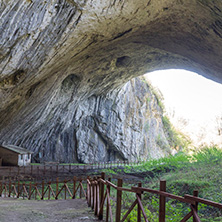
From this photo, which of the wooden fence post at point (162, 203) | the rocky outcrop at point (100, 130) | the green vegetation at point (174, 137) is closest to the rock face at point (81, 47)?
the rocky outcrop at point (100, 130)

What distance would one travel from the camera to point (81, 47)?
1192 centimetres

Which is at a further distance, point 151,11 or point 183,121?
point 183,121

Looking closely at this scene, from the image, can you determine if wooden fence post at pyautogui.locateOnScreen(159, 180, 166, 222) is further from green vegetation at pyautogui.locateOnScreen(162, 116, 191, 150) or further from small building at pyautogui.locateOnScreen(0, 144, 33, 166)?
Result: green vegetation at pyautogui.locateOnScreen(162, 116, 191, 150)

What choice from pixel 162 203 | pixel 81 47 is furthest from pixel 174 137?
pixel 162 203

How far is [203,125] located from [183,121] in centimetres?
590

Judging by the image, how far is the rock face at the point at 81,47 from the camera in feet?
29.6

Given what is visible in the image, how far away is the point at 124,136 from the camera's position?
1247 inches

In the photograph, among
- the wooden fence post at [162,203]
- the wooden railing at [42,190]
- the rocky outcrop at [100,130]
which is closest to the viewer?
the wooden fence post at [162,203]

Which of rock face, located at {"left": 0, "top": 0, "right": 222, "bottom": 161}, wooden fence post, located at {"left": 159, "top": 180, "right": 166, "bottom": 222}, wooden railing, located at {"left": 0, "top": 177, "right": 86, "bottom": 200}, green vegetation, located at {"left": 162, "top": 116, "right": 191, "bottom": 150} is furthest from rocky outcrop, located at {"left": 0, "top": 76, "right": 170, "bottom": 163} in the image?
wooden fence post, located at {"left": 159, "top": 180, "right": 166, "bottom": 222}

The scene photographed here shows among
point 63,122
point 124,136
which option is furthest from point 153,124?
point 63,122

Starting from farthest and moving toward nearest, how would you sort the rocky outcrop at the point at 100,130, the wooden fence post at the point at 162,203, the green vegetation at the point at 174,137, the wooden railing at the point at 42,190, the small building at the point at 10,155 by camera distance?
the green vegetation at the point at 174,137
the rocky outcrop at the point at 100,130
the small building at the point at 10,155
the wooden railing at the point at 42,190
the wooden fence post at the point at 162,203

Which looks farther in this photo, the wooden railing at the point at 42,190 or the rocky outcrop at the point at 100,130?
the rocky outcrop at the point at 100,130

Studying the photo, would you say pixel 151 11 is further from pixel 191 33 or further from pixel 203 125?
pixel 203 125

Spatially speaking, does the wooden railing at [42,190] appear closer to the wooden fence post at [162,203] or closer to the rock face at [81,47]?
the rock face at [81,47]
